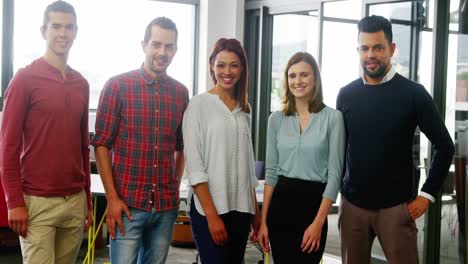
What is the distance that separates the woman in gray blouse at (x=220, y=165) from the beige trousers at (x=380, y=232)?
55cm

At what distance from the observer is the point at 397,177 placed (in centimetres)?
282

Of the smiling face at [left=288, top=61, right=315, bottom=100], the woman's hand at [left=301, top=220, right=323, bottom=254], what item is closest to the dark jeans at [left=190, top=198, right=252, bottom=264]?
the woman's hand at [left=301, top=220, right=323, bottom=254]

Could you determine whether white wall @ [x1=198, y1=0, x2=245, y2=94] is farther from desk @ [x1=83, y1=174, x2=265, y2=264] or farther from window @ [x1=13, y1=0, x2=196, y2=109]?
desk @ [x1=83, y1=174, x2=265, y2=264]

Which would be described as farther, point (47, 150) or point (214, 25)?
point (214, 25)

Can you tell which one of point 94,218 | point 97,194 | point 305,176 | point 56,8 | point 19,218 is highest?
point 56,8

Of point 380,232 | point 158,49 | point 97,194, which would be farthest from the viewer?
point 97,194

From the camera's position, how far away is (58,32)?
106 inches

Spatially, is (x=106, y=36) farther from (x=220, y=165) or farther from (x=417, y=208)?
(x=417, y=208)

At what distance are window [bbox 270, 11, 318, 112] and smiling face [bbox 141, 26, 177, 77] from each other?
384 centimetres

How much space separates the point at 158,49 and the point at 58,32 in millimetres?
470

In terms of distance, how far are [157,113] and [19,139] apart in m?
0.59

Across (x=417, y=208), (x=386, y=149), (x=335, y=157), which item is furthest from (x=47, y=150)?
(x=417, y=208)

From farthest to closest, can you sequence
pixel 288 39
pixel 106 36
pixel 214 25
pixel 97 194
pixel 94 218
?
pixel 214 25
pixel 106 36
pixel 288 39
pixel 94 218
pixel 97 194

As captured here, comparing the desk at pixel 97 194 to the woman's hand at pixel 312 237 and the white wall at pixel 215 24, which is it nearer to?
the woman's hand at pixel 312 237
